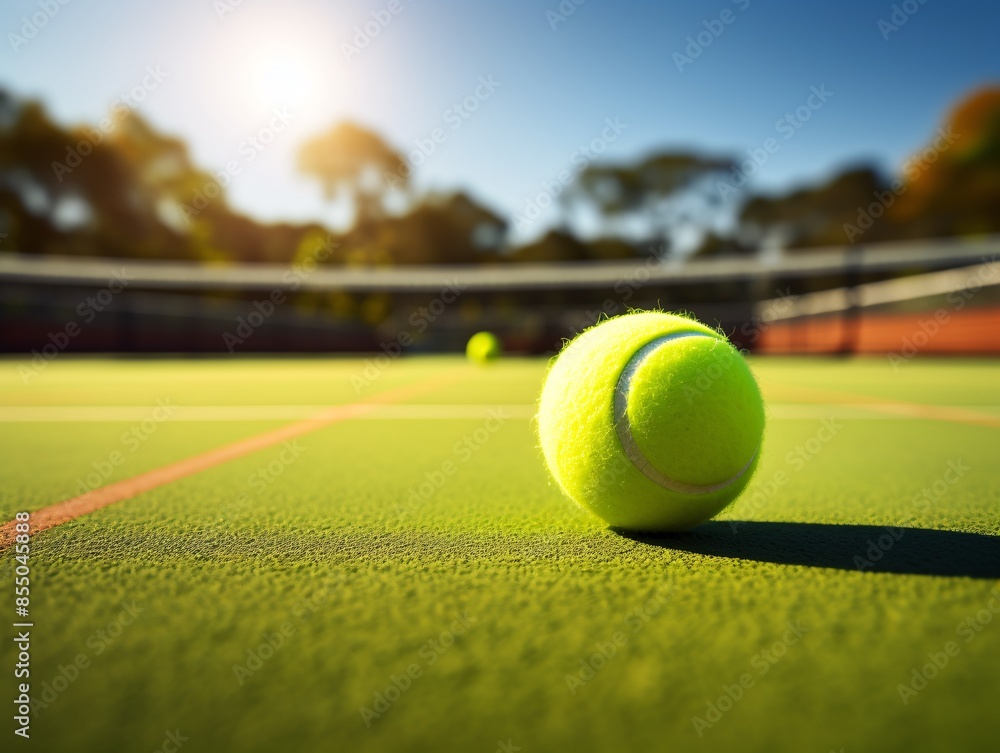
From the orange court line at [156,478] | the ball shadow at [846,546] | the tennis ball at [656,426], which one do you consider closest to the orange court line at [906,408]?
the ball shadow at [846,546]

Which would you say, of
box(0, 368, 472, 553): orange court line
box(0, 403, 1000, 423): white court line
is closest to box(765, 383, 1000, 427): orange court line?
box(0, 403, 1000, 423): white court line

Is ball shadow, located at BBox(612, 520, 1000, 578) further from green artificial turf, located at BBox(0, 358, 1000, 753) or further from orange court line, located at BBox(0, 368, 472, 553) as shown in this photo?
orange court line, located at BBox(0, 368, 472, 553)

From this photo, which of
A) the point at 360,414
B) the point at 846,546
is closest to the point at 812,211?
the point at 360,414

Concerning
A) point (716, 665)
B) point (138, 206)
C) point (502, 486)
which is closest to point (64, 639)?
point (716, 665)

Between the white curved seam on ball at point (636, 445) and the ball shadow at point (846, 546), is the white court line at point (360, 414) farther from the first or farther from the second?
the white curved seam on ball at point (636, 445)

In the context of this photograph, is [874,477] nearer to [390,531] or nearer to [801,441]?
[801,441]

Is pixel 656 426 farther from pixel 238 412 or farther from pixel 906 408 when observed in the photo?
pixel 906 408
